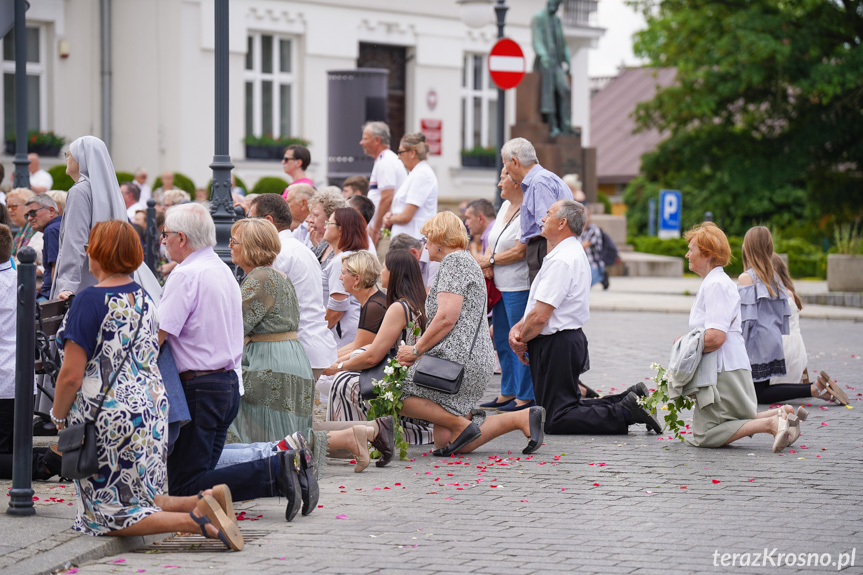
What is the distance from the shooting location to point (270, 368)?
705 centimetres

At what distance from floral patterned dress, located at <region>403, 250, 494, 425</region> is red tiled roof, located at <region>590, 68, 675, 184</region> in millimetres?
54189

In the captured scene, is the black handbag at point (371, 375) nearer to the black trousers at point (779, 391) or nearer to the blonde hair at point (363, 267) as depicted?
the blonde hair at point (363, 267)

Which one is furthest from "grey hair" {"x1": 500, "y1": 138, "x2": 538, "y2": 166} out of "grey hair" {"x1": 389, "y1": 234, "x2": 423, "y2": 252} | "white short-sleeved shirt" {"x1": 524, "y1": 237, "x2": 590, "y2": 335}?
"white short-sleeved shirt" {"x1": 524, "y1": 237, "x2": 590, "y2": 335}

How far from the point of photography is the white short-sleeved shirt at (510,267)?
383 inches

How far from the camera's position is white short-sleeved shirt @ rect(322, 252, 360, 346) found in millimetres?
9141

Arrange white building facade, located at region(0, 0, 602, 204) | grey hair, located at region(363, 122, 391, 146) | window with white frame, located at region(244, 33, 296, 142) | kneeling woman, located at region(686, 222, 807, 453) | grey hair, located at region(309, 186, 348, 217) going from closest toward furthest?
kneeling woman, located at region(686, 222, 807, 453), grey hair, located at region(309, 186, 348, 217), grey hair, located at region(363, 122, 391, 146), white building facade, located at region(0, 0, 602, 204), window with white frame, located at region(244, 33, 296, 142)

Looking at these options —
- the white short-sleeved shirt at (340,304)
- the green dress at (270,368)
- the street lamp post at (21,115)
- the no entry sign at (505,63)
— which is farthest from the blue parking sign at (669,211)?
the green dress at (270,368)

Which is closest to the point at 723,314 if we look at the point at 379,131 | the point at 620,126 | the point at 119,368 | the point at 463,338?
the point at 463,338

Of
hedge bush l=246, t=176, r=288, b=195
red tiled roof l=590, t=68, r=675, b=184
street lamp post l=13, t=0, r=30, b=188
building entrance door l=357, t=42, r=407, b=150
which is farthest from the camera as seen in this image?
red tiled roof l=590, t=68, r=675, b=184

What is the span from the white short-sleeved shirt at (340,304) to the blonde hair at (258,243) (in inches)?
75.4

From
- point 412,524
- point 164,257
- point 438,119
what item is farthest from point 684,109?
point 412,524

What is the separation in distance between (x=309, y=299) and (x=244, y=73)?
21.5 meters

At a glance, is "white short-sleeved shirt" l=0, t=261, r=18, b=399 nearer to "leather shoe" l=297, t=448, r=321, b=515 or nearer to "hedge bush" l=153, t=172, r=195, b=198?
"leather shoe" l=297, t=448, r=321, b=515

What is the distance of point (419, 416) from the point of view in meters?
8.15
